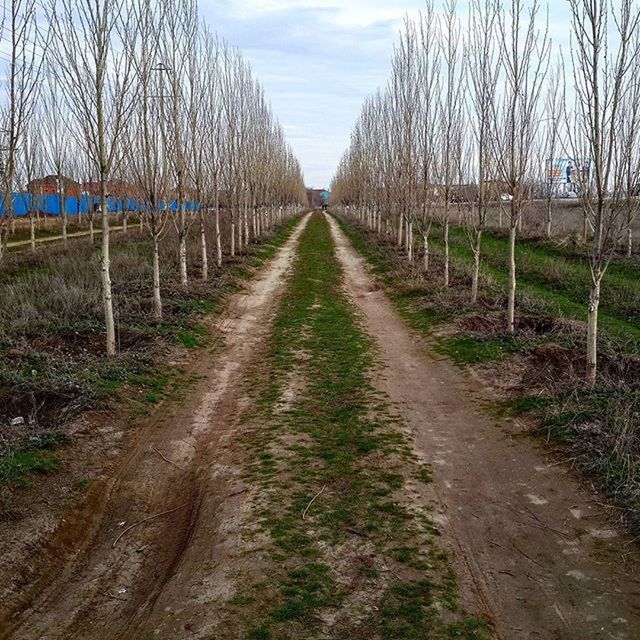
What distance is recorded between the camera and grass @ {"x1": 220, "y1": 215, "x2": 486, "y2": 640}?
12.7ft

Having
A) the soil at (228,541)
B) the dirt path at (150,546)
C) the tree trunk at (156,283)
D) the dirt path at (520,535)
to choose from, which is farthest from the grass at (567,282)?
the tree trunk at (156,283)

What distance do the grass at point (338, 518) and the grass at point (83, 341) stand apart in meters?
2.06

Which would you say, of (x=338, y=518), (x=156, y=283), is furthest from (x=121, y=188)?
(x=338, y=518)

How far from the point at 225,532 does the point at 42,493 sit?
1.95m

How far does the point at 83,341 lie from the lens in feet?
34.4

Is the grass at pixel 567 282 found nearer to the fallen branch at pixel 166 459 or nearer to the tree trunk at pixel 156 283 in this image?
the fallen branch at pixel 166 459

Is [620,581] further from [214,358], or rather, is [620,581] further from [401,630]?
[214,358]

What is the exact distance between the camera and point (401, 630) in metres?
3.72

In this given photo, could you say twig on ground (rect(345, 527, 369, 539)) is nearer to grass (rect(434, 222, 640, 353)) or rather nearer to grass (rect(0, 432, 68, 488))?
grass (rect(0, 432, 68, 488))

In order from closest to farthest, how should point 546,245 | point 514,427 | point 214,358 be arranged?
point 514,427
point 214,358
point 546,245

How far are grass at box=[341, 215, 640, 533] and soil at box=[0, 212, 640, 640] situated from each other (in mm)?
410

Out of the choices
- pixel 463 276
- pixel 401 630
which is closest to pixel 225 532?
pixel 401 630

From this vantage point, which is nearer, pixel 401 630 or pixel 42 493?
pixel 401 630

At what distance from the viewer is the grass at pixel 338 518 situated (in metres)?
3.86
